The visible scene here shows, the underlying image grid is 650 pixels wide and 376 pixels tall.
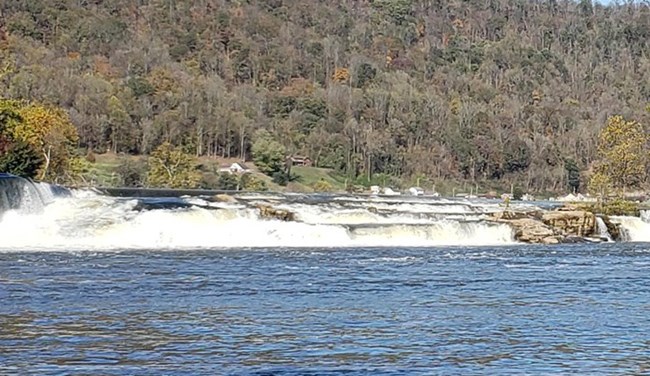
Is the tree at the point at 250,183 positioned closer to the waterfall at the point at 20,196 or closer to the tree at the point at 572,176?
the tree at the point at 572,176

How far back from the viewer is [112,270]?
1266 inches

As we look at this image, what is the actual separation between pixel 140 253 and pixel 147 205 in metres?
12.1

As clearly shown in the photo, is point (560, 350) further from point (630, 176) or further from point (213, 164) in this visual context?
point (213, 164)

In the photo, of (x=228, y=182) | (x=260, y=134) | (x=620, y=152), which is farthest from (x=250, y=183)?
(x=620, y=152)

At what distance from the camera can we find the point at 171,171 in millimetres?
111625

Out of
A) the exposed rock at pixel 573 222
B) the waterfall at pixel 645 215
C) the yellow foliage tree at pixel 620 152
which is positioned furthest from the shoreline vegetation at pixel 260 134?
the exposed rock at pixel 573 222

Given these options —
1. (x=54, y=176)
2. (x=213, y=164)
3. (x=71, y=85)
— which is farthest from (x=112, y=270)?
(x=71, y=85)

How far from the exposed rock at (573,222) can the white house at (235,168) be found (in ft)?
247

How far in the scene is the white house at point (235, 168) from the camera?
12866cm

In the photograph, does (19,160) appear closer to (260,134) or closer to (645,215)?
(645,215)

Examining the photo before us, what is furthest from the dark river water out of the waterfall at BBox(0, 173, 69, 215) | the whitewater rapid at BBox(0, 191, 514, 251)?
the waterfall at BBox(0, 173, 69, 215)

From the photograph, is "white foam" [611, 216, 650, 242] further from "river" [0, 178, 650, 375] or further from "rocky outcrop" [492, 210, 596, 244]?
"river" [0, 178, 650, 375]

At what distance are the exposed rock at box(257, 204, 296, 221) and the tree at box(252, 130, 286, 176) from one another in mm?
81534

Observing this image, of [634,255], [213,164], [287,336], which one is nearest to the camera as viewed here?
[287,336]
